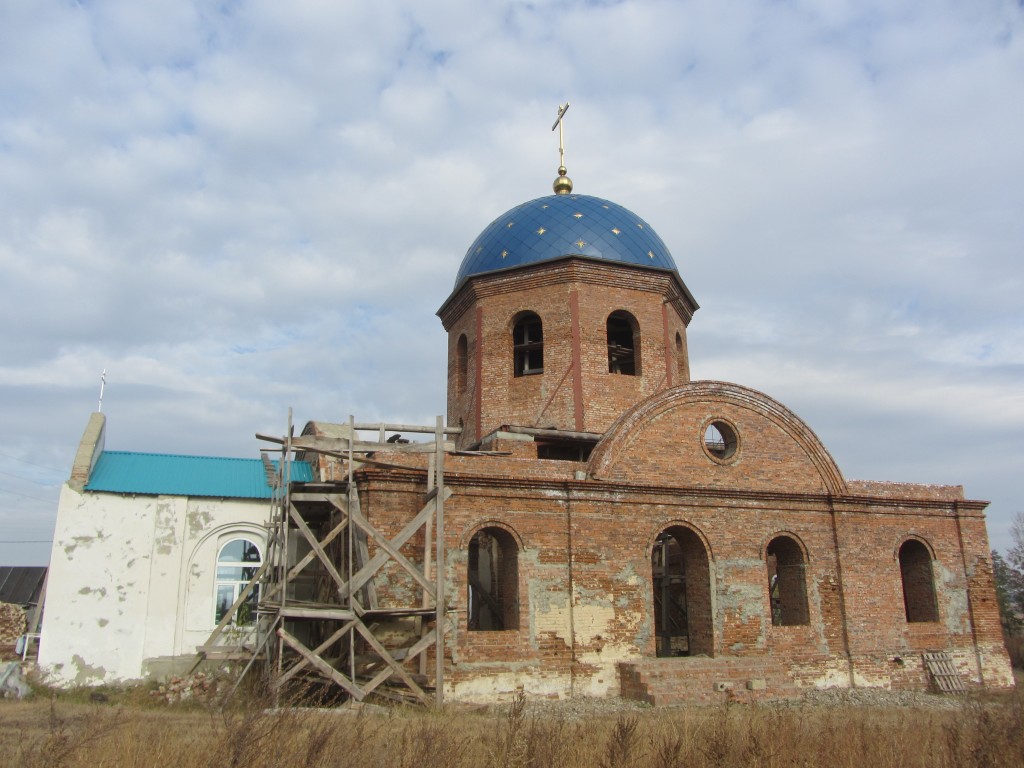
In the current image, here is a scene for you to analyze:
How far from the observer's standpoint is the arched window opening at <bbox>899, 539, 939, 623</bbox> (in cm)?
1483

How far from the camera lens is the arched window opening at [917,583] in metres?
14.8

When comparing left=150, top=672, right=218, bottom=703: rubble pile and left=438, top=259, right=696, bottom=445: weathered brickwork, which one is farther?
left=438, top=259, right=696, bottom=445: weathered brickwork

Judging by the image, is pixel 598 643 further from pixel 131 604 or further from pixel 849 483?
pixel 131 604

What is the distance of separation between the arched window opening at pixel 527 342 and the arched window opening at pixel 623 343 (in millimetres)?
1438

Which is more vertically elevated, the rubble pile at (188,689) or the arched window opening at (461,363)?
the arched window opening at (461,363)

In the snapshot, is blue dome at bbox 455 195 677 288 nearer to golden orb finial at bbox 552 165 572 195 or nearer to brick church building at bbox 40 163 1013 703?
brick church building at bbox 40 163 1013 703

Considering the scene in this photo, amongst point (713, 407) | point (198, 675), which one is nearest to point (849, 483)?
point (713, 407)

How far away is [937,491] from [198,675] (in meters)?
13.3

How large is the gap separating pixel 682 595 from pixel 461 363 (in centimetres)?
668

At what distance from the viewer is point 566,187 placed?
60.7ft

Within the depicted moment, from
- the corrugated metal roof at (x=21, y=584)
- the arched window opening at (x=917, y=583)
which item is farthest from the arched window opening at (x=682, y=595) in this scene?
the corrugated metal roof at (x=21, y=584)

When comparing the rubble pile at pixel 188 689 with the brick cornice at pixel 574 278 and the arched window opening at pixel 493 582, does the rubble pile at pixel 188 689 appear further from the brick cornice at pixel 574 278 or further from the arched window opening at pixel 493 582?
the brick cornice at pixel 574 278

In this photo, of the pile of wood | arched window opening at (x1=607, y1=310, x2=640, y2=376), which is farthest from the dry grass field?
arched window opening at (x1=607, y1=310, x2=640, y2=376)

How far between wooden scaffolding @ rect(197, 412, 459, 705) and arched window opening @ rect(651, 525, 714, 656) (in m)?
4.31
